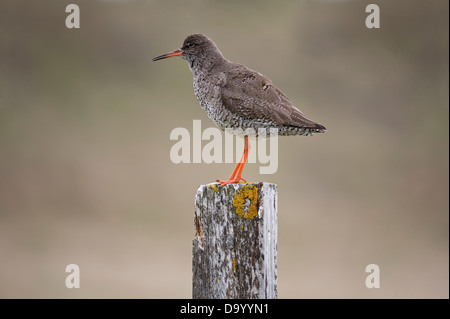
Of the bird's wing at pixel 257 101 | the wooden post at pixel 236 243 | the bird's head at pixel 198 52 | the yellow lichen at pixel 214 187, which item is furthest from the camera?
the bird's head at pixel 198 52

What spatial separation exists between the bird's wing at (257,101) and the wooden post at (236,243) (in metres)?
1.27

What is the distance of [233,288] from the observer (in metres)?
3.31

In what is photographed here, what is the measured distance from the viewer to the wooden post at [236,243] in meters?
3.28

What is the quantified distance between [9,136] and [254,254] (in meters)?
15.0

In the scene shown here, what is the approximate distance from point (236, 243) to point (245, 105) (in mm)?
1793

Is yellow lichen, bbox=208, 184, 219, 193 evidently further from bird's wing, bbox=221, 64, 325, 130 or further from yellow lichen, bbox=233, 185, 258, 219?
bird's wing, bbox=221, 64, 325, 130

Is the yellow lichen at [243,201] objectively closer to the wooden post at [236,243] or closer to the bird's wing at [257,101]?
the wooden post at [236,243]

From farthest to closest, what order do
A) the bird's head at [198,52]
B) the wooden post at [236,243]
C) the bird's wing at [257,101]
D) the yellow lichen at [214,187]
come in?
the bird's head at [198,52], the bird's wing at [257,101], the yellow lichen at [214,187], the wooden post at [236,243]

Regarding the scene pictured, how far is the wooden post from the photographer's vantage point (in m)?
3.28

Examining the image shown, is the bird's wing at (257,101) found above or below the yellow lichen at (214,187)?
above

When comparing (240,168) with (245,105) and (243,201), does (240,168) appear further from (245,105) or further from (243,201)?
(243,201)

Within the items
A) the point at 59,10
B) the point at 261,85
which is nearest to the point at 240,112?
the point at 261,85

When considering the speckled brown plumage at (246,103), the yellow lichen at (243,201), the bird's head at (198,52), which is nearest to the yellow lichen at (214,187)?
the yellow lichen at (243,201)
